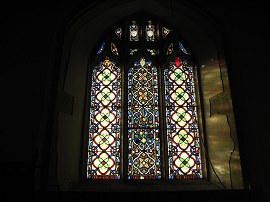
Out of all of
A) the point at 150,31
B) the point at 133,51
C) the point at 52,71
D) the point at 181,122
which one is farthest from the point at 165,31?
the point at 52,71

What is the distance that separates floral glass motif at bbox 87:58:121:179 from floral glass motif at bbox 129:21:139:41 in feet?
1.79

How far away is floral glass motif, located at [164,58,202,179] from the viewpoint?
3.04 meters

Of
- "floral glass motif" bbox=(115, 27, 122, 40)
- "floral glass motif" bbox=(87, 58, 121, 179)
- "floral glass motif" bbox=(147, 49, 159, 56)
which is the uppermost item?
"floral glass motif" bbox=(115, 27, 122, 40)

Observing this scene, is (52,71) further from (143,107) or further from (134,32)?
Result: (134,32)

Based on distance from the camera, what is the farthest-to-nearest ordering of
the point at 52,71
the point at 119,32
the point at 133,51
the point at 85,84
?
the point at 119,32, the point at 133,51, the point at 85,84, the point at 52,71

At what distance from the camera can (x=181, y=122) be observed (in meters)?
3.24

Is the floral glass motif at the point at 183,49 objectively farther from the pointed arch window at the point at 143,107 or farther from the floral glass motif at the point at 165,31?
the floral glass motif at the point at 165,31

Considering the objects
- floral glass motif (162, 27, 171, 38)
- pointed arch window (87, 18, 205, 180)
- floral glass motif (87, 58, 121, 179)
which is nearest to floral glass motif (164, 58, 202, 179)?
pointed arch window (87, 18, 205, 180)

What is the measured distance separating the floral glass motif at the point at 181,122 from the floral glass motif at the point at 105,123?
0.68m

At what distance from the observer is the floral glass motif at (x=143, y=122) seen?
302cm

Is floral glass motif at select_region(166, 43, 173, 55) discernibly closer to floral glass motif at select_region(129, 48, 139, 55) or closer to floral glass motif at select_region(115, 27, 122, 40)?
floral glass motif at select_region(129, 48, 139, 55)

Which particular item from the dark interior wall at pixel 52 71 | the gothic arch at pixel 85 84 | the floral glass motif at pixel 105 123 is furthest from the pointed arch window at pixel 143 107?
the dark interior wall at pixel 52 71

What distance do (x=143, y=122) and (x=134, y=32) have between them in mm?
1479

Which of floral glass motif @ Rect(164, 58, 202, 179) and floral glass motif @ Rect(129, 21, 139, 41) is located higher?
floral glass motif @ Rect(129, 21, 139, 41)
